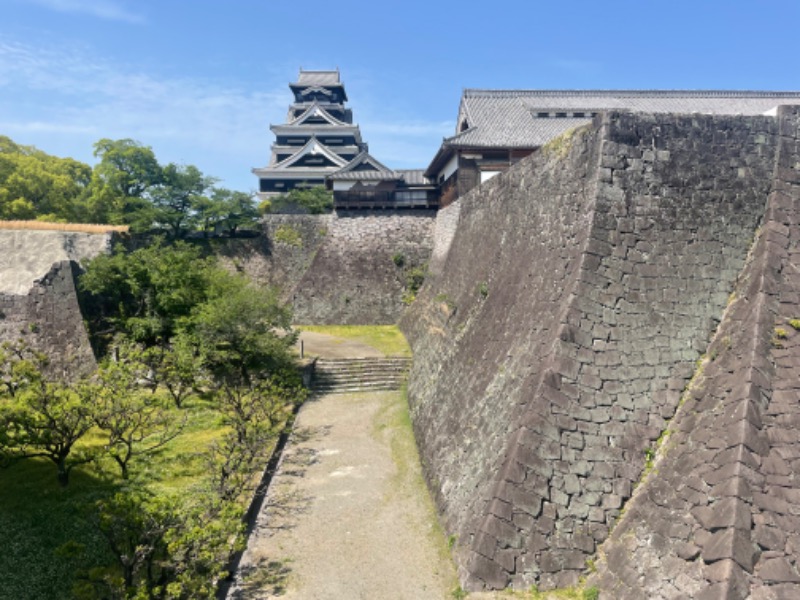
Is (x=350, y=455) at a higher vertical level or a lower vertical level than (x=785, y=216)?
lower

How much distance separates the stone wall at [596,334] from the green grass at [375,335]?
937cm

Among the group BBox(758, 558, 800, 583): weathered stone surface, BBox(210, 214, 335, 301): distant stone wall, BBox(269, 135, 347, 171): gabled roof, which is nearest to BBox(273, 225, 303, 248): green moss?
BBox(210, 214, 335, 301): distant stone wall

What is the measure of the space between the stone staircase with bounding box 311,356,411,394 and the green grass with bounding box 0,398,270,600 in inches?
171

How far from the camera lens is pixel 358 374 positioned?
16.7 metres

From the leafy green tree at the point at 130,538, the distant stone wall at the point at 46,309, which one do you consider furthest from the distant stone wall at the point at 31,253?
the leafy green tree at the point at 130,538

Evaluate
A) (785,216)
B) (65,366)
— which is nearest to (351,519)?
(785,216)

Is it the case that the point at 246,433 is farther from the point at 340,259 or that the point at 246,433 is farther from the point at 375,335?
the point at 340,259

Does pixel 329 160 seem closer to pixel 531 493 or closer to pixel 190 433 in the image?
pixel 190 433

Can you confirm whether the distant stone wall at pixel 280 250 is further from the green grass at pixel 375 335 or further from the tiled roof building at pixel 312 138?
the tiled roof building at pixel 312 138

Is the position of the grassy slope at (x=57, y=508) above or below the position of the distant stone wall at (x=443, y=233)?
below

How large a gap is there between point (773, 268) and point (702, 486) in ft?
11.5

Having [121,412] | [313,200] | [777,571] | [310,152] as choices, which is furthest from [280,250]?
[777,571]

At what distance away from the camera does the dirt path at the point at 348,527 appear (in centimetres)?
687

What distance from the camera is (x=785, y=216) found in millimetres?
7559
